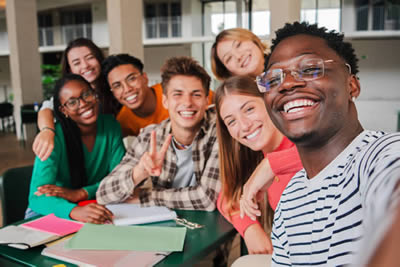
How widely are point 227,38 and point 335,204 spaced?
1.96 metres

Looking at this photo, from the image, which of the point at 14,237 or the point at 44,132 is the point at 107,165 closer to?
the point at 44,132

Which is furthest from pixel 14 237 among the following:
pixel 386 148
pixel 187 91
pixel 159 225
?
pixel 386 148

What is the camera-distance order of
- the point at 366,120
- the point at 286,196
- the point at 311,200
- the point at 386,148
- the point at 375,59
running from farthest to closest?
the point at 375,59
the point at 366,120
the point at 286,196
the point at 311,200
the point at 386,148

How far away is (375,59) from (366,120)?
2930 mm

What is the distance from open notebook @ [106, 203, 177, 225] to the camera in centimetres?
157

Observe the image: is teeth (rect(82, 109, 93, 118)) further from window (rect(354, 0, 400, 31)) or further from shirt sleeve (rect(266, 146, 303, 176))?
window (rect(354, 0, 400, 31))

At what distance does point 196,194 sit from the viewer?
69.4 inches

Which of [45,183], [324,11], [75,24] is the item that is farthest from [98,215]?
[75,24]

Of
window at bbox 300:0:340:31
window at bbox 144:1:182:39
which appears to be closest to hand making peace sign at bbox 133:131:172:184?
window at bbox 300:0:340:31

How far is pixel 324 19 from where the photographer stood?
12898 mm

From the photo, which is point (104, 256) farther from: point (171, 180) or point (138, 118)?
point (138, 118)

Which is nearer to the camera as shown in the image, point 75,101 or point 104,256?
point 104,256

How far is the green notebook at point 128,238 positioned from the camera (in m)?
1.29

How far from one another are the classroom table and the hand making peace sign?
324 millimetres
